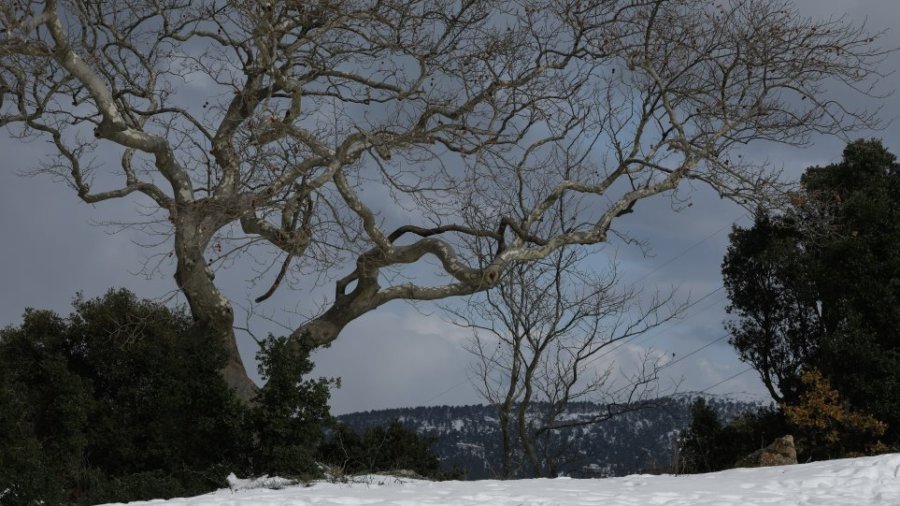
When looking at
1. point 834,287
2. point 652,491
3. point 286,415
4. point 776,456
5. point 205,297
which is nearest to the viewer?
point 652,491

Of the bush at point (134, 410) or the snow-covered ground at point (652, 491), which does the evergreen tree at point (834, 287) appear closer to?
the snow-covered ground at point (652, 491)

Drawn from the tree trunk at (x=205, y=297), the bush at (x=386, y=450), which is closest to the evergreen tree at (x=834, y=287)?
the bush at (x=386, y=450)

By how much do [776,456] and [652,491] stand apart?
442 centimetres

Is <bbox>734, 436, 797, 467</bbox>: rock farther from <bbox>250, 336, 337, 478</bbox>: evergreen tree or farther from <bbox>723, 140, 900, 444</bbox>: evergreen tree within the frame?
<bbox>250, 336, 337, 478</bbox>: evergreen tree

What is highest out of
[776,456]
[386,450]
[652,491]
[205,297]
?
[205,297]

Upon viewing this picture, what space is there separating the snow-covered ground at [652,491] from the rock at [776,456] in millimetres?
2447

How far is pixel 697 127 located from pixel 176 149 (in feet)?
24.9

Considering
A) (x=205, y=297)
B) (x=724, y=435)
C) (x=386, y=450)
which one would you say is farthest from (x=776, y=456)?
(x=205, y=297)

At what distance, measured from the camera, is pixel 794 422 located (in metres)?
16.1

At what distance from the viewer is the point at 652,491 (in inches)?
341

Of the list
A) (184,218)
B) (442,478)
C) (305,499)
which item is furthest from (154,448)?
(305,499)

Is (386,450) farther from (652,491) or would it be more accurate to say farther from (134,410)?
(652,491)

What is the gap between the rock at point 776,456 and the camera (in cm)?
1229

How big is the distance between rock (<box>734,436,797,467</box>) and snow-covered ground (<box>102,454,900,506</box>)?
245 cm
